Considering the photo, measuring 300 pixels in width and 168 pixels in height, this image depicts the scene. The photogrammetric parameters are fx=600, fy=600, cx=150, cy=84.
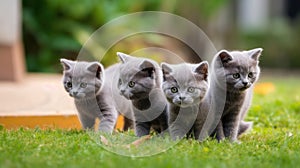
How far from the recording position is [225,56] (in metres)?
4.61

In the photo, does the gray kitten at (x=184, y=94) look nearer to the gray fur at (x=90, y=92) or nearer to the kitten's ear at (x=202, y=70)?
the kitten's ear at (x=202, y=70)

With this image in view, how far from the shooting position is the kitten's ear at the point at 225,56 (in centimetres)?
459

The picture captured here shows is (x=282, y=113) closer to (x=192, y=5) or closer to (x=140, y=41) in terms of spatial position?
(x=140, y=41)

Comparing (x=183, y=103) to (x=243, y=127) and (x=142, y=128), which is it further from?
(x=243, y=127)

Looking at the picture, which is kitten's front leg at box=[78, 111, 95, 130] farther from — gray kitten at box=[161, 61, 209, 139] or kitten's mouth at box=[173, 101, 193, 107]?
kitten's mouth at box=[173, 101, 193, 107]

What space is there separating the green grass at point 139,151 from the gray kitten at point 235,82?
0.70 ft

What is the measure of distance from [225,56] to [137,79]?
2.29 ft

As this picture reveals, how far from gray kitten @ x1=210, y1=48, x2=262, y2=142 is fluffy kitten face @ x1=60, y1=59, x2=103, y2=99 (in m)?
1.02

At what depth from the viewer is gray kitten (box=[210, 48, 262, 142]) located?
181 inches

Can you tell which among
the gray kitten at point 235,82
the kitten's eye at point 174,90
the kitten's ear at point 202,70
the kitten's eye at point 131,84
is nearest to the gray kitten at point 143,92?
the kitten's eye at point 131,84

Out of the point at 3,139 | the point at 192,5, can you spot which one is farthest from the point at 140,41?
the point at 3,139

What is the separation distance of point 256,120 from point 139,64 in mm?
1844

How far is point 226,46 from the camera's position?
48.6ft

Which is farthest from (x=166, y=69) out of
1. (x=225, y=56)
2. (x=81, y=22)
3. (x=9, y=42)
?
(x=81, y=22)
